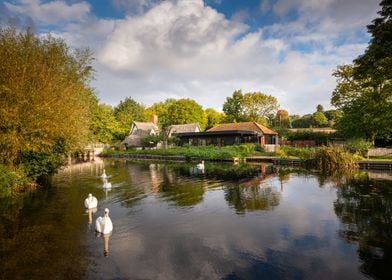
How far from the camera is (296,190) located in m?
17.5

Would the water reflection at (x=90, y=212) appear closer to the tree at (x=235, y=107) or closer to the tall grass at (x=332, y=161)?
the tall grass at (x=332, y=161)

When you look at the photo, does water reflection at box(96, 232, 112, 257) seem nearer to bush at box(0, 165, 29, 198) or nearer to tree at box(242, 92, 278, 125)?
bush at box(0, 165, 29, 198)

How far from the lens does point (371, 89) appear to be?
3697 centimetres

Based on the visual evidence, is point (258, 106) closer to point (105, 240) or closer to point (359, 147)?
point (359, 147)

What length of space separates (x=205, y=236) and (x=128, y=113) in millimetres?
78808

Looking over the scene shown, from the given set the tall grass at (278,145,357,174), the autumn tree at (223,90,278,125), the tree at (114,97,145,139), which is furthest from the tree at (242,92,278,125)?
the tall grass at (278,145,357,174)

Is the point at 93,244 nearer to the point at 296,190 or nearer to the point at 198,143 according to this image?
the point at 296,190

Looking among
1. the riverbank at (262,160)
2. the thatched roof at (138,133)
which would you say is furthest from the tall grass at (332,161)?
the thatched roof at (138,133)

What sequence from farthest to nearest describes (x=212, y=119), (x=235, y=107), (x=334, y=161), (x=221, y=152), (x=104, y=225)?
(x=212, y=119)
(x=235, y=107)
(x=221, y=152)
(x=334, y=161)
(x=104, y=225)

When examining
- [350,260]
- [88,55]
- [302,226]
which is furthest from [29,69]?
[350,260]

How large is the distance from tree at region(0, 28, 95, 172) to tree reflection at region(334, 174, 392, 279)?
13993 millimetres

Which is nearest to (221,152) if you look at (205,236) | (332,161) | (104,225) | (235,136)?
(235,136)

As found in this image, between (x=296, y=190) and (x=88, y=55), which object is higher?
(x=88, y=55)

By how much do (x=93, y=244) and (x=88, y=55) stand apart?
20.0m
